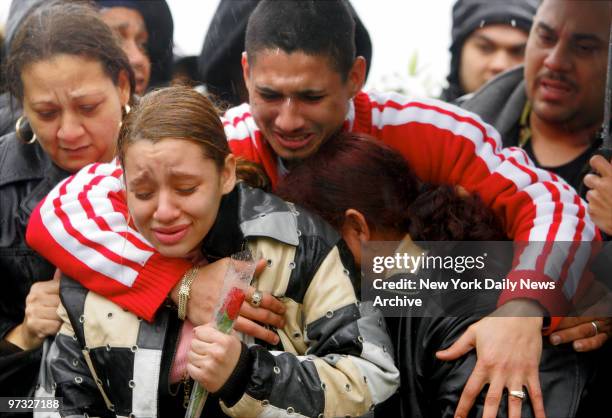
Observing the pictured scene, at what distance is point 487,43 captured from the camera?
300 centimetres

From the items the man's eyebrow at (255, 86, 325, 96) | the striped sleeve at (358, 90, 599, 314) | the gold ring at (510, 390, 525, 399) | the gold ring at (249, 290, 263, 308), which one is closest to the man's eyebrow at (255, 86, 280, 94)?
the man's eyebrow at (255, 86, 325, 96)

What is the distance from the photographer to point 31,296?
85.6 inches

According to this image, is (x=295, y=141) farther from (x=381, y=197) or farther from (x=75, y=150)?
(x=75, y=150)

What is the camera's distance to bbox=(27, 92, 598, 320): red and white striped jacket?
6.50 ft

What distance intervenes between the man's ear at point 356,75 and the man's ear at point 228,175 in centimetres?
53

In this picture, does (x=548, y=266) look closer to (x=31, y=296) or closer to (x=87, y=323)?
(x=87, y=323)

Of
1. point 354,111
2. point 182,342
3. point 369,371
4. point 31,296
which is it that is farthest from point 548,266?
point 31,296

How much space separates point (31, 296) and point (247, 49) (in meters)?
0.82

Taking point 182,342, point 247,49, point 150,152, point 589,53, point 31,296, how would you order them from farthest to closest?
point 589,53, point 247,49, point 31,296, point 182,342, point 150,152

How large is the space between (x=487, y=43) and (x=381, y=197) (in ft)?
3.57

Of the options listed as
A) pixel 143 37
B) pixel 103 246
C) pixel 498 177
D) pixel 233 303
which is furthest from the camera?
pixel 143 37

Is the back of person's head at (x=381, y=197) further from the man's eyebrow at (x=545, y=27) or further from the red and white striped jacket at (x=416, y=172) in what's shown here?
the man's eyebrow at (x=545, y=27)

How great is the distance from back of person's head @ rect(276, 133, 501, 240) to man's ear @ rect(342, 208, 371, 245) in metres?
0.01

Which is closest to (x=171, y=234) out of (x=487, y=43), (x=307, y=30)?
(x=307, y=30)
